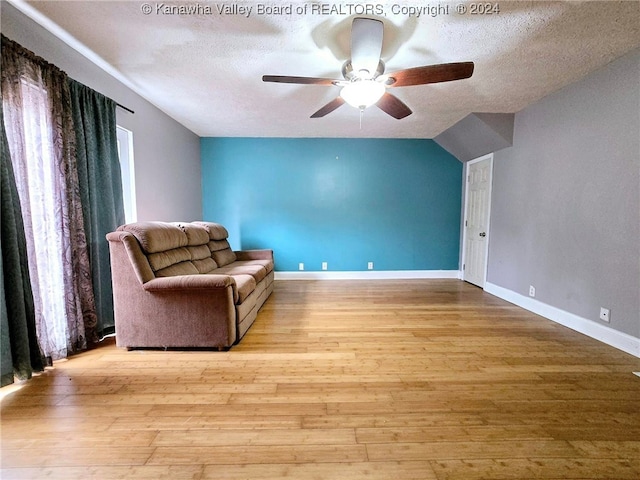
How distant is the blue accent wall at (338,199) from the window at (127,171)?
1693mm

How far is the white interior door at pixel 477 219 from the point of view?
13.0ft

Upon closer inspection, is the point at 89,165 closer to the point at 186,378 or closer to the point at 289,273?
the point at 186,378

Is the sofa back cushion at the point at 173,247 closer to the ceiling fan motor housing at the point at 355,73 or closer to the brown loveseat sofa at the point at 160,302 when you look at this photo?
the brown loveseat sofa at the point at 160,302

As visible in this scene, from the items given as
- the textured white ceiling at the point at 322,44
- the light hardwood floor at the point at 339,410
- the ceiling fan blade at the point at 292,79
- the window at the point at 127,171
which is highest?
the textured white ceiling at the point at 322,44

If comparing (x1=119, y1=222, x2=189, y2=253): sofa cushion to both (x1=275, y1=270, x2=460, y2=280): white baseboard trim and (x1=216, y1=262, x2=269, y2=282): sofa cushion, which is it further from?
(x1=275, y1=270, x2=460, y2=280): white baseboard trim

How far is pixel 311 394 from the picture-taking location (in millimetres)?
1602

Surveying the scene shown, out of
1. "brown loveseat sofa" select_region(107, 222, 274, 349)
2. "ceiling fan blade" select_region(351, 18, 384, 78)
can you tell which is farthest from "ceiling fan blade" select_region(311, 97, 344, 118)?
"brown loveseat sofa" select_region(107, 222, 274, 349)

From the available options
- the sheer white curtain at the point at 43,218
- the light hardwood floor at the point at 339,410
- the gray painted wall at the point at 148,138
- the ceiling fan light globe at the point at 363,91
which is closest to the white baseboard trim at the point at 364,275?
the gray painted wall at the point at 148,138

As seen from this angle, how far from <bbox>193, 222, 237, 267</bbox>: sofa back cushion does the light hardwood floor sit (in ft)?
4.79

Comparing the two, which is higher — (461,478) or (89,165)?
(89,165)

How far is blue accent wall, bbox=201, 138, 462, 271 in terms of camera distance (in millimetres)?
4500

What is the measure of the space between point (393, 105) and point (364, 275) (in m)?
2.95

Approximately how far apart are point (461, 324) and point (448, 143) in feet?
10.0

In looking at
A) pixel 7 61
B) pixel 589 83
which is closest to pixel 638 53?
pixel 589 83
